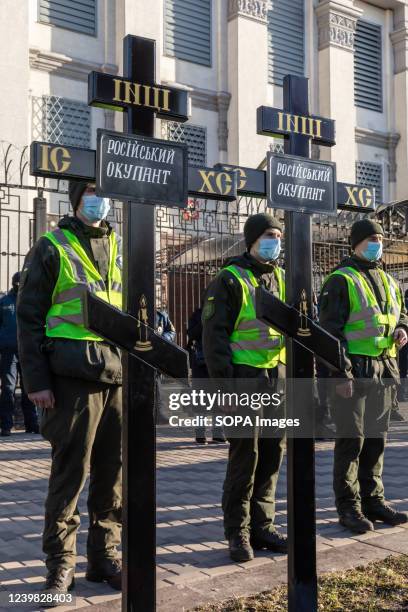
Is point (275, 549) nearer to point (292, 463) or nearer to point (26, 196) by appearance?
point (292, 463)

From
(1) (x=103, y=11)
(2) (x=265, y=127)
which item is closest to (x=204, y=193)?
(2) (x=265, y=127)

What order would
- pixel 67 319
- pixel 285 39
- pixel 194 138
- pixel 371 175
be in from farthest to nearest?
pixel 371 175, pixel 285 39, pixel 194 138, pixel 67 319

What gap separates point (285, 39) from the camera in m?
22.7

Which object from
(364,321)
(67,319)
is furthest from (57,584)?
(364,321)

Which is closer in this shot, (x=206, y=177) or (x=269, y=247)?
(x=269, y=247)

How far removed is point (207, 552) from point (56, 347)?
5.61 ft

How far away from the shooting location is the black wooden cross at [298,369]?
3.49 metres

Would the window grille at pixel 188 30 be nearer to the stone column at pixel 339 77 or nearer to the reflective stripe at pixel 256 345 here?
the stone column at pixel 339 77

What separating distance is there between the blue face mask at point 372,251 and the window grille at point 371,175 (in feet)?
63.7

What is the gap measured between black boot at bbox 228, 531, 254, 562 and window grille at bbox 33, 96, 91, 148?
47.5ft

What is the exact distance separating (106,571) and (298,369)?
1.50 metres

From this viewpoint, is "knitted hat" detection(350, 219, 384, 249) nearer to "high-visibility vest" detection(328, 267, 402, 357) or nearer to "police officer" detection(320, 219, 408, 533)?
"police officer" detection(320, 219, 408, 533)

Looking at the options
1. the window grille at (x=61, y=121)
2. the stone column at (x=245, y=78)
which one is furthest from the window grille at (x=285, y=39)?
the window grille at (x=61, y=121)

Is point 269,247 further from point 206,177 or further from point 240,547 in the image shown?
point 240,547
